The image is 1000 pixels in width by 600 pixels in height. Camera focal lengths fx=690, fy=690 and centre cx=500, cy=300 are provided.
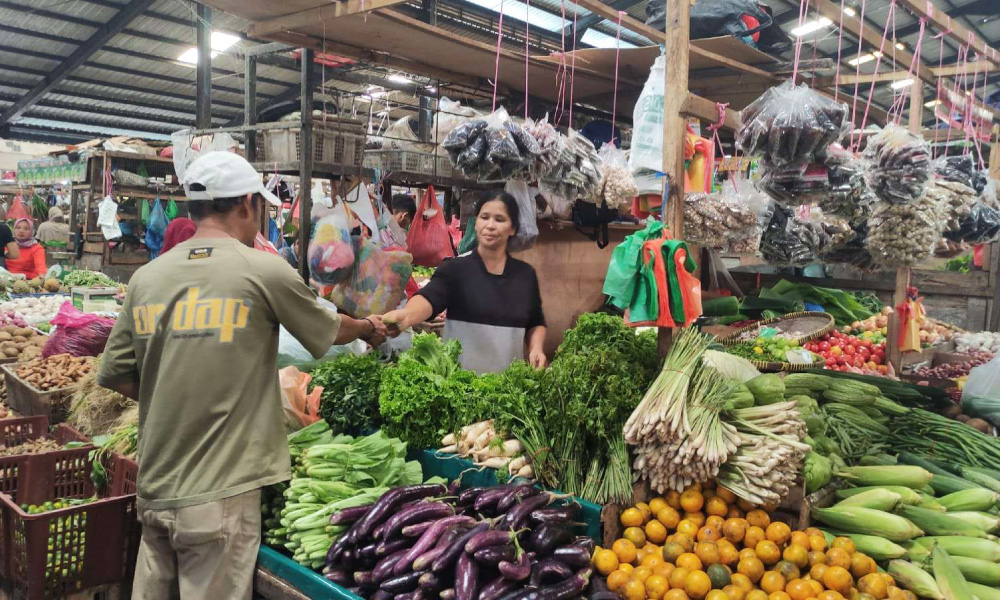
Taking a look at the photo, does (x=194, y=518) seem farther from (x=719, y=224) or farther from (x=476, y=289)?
(x=719, y=224)

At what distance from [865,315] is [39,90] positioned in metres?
17.1

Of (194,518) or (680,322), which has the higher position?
(680,322)

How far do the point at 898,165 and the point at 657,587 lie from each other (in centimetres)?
287

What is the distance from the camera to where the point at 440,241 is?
5625 mm

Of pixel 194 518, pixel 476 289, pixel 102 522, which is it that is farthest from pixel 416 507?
pixel 476 289

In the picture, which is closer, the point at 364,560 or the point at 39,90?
the point at 364,560

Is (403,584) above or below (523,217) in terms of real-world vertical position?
below

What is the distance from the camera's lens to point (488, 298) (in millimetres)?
4203

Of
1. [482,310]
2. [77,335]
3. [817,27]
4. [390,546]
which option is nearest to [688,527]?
[390,546]

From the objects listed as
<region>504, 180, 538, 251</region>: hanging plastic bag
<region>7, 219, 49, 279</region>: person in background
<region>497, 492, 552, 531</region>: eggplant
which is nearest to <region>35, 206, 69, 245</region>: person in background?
<region>7, 219, 49, 279</region>: person in background

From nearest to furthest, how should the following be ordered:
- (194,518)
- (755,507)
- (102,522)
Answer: (194,518) → (755,507) → (102,522)

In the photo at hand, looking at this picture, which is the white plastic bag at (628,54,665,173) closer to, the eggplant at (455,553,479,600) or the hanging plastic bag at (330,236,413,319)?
the hanging plastic bag at (330,236,413,319)

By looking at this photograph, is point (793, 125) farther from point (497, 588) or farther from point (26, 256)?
point (26, 256)

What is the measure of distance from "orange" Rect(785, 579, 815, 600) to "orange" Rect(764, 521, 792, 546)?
18 cm
